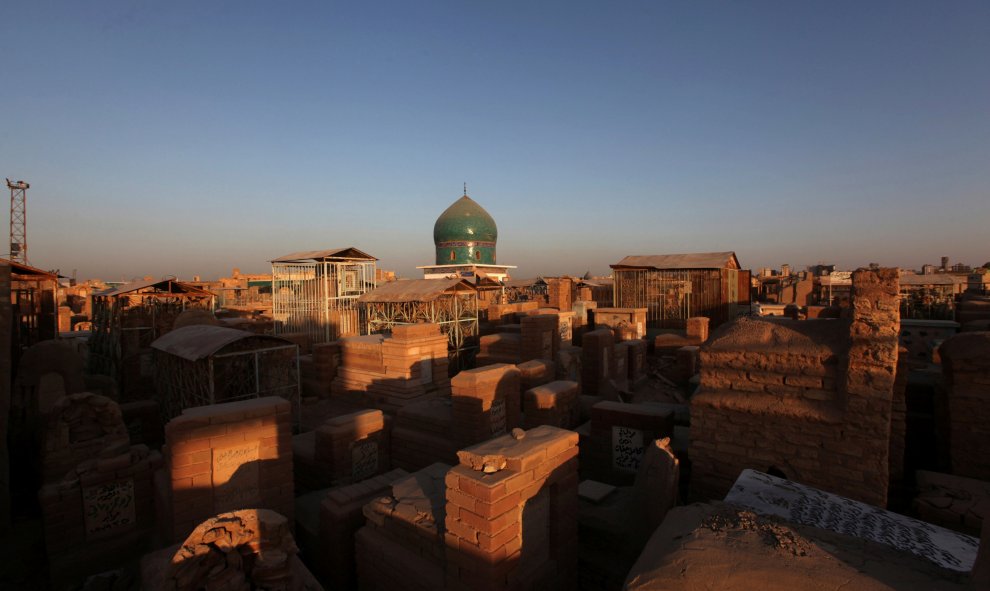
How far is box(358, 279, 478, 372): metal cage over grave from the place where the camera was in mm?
14609

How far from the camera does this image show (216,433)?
4625 mm

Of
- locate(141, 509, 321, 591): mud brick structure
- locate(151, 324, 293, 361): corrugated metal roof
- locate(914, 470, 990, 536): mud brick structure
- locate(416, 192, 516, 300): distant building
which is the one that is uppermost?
locate(416, 192, 516, 300): distant building

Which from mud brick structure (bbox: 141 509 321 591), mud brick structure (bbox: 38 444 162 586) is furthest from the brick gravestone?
mud brick structure (bbox: 141 509 321 591)

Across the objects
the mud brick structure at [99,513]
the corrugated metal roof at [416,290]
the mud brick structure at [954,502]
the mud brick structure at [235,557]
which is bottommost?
the mud brick structure at [99,513]

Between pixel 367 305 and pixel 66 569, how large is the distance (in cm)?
1208

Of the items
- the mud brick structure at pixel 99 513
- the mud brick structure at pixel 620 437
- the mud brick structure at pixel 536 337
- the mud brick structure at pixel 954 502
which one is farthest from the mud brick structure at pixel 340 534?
the mud brick structure at pixel 536 337

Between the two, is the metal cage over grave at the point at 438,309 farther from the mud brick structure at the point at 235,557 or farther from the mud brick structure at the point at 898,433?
the mud brick structure at the point at 235,557

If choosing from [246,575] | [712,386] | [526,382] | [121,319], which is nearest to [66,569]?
[246,575]

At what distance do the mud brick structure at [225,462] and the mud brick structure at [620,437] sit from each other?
4.17 m

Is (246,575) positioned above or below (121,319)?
below

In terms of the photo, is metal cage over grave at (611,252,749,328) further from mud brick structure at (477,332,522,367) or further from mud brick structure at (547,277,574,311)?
mud brick structure at (477,332,522,367)

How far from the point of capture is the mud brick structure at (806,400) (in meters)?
4.34

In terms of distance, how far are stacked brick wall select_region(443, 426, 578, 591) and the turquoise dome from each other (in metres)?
34.0

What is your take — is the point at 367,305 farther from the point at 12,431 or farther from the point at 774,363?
the point at 774,363
